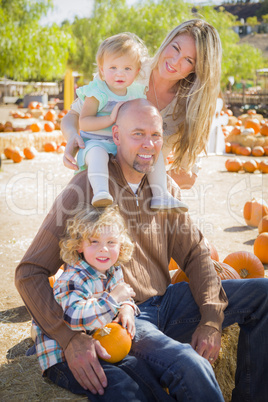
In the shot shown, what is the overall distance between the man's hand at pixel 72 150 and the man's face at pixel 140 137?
0.39m

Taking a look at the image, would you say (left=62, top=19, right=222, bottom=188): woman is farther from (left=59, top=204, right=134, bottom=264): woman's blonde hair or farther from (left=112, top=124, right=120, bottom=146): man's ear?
Result: (left=59, top=204, right=134, bottom=264): woman's blonde hair

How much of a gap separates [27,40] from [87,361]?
14074 millimetres

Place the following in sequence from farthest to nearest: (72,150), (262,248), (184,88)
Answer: (262,248)
(184,88)
(72,150)

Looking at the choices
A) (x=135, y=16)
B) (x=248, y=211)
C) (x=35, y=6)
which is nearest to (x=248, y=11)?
(x=135, y=16)

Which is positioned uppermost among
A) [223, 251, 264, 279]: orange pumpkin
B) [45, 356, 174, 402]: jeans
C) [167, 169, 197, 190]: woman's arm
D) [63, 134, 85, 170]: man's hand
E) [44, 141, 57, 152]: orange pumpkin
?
[63, 134, 85, 170]: man's hand

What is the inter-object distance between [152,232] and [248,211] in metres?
4.08

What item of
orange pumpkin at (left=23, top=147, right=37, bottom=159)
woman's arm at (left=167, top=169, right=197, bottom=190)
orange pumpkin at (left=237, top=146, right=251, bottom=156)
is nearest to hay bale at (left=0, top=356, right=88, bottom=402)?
woman's arm at (left=167, top=169, right=197, bottom=190)

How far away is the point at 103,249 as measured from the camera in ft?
7.79

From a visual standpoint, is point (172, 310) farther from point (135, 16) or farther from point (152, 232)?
point (135, 16)

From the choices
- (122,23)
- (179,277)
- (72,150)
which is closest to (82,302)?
(72,150)

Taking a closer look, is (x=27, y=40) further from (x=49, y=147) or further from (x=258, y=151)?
(x=258, y=151)

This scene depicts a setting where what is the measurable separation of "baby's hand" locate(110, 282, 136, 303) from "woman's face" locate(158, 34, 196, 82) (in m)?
1.65

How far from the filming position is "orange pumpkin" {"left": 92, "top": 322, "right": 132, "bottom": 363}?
2.22 metres

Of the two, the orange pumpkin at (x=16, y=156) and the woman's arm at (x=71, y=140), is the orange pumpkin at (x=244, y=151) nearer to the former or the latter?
the orange pumpkin at (x=16, y=156)
